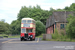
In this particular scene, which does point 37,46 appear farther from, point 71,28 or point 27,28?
point 71,28

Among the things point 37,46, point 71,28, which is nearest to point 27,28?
point 71,28

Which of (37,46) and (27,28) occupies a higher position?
(27,28)

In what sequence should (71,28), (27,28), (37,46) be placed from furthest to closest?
(71,28) → (27,28) → (37,46)

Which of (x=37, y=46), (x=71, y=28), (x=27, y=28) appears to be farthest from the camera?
(x=71, y=28)

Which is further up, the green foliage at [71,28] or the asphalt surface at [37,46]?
the green foliage at [71,28]

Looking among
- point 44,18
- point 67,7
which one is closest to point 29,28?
point 44,18

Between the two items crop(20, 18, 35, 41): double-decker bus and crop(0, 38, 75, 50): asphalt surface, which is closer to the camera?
crop(0, 38, 75, 50): asphalt surface

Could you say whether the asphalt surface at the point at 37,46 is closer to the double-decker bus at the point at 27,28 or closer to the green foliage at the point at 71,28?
the double-decker bus at the point at 27,28

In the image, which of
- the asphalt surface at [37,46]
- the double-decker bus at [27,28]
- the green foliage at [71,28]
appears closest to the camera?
the asphalt surface at [37,46]

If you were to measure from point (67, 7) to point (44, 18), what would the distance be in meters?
17.7

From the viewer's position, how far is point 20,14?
10950cm

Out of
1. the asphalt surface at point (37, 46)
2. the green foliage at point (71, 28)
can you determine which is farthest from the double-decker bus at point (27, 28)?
the asphalt surface at point (37, 46)

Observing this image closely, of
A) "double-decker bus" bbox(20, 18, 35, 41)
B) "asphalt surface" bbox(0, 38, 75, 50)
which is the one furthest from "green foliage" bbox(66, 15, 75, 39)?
"asphalt surface" bbox(0, 38, 75, 50)

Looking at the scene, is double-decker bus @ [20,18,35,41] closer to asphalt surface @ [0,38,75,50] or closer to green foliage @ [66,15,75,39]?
green foliage @ [66,15,75,39]
